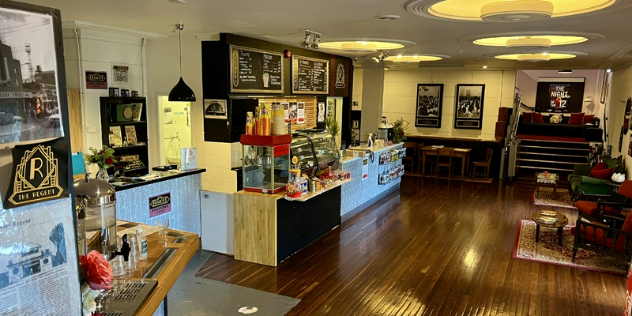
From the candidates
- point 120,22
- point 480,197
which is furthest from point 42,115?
point 480,197

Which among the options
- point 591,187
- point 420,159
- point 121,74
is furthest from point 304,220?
point 420,159

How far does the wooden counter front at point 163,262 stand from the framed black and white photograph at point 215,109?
2921 mm

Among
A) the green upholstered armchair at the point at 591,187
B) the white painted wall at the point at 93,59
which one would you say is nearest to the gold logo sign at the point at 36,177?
the white painted wall at the point at 93,59

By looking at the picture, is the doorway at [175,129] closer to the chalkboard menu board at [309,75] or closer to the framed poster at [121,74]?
the framed poster at [121,74]

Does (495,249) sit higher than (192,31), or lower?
lower

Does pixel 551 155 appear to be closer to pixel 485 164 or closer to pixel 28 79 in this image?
pixel 485 164

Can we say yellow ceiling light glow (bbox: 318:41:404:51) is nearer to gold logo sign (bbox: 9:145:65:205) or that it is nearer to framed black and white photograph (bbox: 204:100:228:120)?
framed black and white photograph (bbox: 204:100:228:120)

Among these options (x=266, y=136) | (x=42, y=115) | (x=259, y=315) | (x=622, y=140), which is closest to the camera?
(x=42, y=115)

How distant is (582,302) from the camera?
4.60m

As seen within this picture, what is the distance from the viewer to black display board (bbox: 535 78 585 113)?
17.5 metres

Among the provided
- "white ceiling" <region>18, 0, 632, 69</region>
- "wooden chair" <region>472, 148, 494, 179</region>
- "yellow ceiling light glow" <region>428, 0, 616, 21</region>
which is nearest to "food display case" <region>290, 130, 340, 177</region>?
"white ceiling" <region>18, 0, 632, 69</region>

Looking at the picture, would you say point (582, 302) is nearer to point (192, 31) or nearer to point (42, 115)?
point (42, 115)

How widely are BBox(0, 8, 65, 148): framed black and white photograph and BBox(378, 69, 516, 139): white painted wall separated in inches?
480

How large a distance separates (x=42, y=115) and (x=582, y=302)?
5.11m
